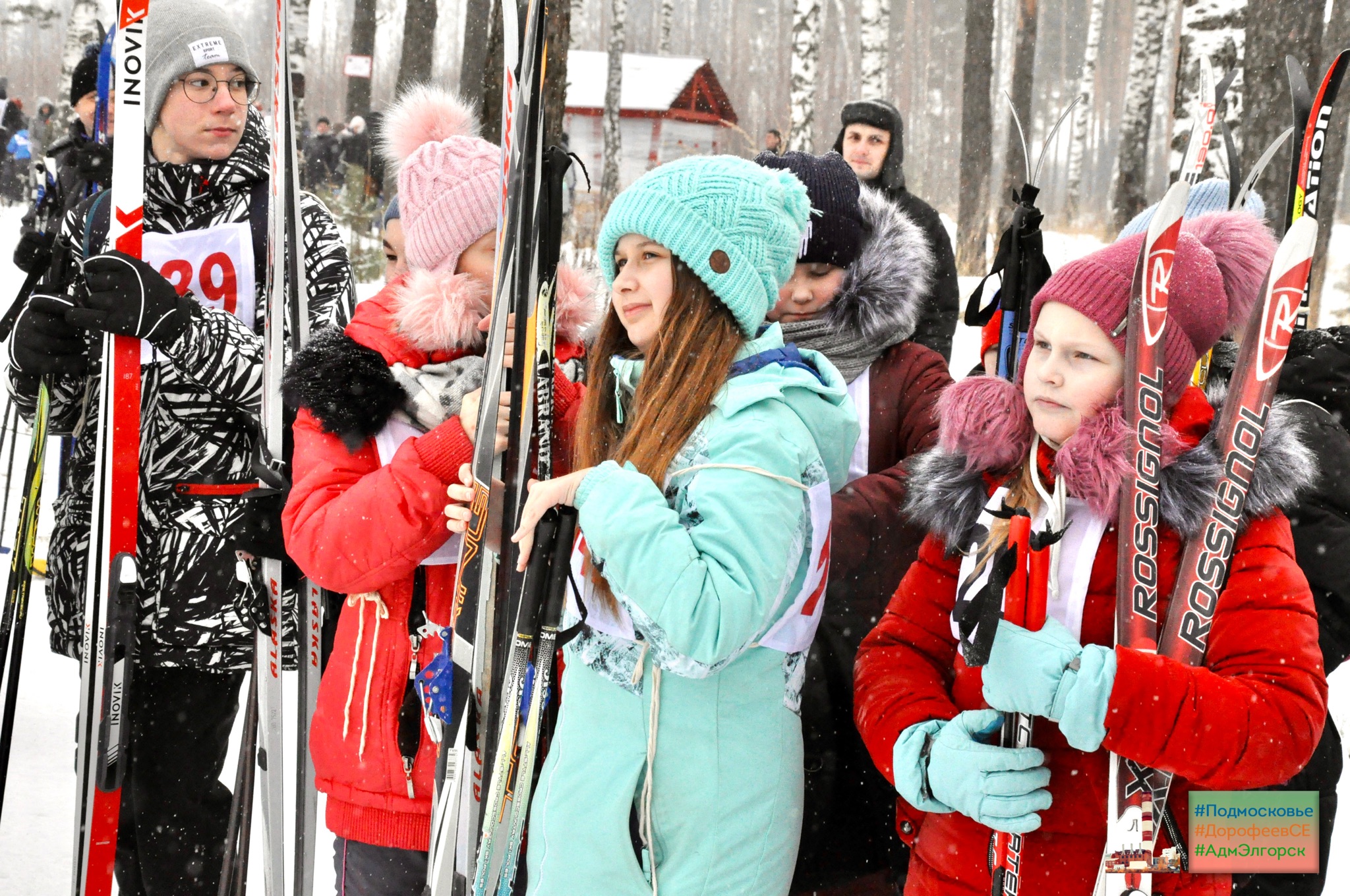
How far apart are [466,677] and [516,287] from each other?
2.08ft

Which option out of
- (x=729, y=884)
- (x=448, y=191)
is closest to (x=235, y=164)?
(x=448, y=191)

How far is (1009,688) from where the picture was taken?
1.52m

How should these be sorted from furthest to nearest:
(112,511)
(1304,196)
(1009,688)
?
(112,511) → (1304,196) → (1009,688)

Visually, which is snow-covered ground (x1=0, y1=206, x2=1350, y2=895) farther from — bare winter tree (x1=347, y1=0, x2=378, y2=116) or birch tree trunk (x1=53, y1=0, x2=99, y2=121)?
bare winter tree (x1=347, y1=0, x2=378, y2=116)

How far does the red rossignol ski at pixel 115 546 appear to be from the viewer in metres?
2.36

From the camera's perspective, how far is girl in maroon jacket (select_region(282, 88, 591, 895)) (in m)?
2.00

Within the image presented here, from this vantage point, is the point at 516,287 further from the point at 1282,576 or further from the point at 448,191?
the point at 1282,576

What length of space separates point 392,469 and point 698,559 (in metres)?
0.65

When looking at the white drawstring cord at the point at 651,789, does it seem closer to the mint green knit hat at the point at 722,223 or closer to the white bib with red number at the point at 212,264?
Result: the mint green knit hat at the point at 722,223

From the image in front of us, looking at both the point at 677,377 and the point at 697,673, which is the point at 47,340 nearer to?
the point at 677,377

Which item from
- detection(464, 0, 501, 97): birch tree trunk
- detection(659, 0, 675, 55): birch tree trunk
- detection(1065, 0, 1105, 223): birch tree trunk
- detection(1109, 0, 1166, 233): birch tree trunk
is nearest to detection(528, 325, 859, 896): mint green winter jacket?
detection(464, 0, 501, 97): birch tree trunk

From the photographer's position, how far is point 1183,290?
1.68 m

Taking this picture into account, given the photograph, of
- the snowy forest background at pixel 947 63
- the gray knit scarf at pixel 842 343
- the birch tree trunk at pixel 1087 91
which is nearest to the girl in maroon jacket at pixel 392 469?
the gray knit scarf at pixel 842 343

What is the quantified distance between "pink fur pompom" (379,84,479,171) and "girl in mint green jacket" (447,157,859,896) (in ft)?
2.25
